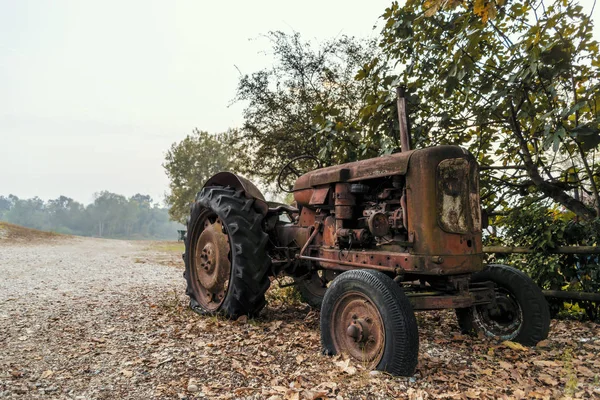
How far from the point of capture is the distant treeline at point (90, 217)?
87812 mm

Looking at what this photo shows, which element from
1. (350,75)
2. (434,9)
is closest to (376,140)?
(434,9)

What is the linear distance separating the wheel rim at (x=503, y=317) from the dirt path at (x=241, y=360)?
18cm

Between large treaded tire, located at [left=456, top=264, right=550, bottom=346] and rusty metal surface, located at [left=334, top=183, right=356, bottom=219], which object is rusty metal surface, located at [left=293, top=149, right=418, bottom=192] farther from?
large treaded tire, located at [left=456, top=264, right=550, bottom=346]

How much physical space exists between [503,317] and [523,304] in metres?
0.29

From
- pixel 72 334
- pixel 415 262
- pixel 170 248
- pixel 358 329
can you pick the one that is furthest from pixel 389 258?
pixel 170 248

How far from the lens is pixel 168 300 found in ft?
20.2

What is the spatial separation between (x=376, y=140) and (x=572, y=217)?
8.81ft

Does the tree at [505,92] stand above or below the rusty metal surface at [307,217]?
above

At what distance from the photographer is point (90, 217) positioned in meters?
90.1

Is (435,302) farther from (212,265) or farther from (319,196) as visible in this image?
(212,265)

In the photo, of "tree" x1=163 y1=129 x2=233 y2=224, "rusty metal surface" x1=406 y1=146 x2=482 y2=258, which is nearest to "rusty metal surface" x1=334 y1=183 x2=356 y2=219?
"rusty metal surface" x1=406 y1=146 x2=482 y2=258

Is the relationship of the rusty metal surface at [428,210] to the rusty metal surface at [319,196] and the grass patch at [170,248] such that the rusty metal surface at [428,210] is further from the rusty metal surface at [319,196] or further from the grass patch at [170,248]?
the grass patch at [170,248]

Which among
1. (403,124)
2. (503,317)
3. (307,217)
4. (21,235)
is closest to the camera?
(503,317)

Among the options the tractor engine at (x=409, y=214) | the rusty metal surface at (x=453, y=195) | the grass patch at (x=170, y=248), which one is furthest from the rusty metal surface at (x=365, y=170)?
the grass patch at (x=170, y=248)
